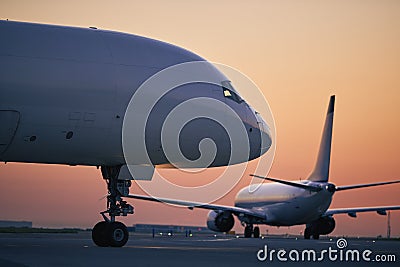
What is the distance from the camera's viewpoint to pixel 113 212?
2206 cm

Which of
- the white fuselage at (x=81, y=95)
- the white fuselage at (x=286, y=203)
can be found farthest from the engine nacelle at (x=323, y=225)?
the white fuselage at (x=81, y=95)

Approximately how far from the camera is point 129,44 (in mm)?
22312

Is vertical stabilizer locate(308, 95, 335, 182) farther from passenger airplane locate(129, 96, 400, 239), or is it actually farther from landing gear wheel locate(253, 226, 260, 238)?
landing gear wheel locate(253, 226, 260, 238)

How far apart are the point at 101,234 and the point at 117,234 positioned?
1.42 ft

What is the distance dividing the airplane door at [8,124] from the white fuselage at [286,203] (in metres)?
35.1

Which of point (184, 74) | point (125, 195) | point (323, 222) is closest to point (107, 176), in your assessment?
point (125, 195)

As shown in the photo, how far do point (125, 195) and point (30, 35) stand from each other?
5098mm

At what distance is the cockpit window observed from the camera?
924 inches

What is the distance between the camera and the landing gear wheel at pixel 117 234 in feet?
70.8

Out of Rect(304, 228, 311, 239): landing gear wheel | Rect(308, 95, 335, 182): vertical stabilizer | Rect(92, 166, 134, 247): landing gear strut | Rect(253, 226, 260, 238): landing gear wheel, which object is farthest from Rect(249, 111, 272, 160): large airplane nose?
Rect(253, 226, 260, 238): landing gear wheel

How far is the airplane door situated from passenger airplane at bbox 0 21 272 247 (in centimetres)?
2

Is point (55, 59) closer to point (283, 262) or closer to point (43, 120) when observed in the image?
point (43, 120)

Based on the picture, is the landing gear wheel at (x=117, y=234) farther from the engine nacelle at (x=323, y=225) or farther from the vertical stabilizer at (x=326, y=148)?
the engine nacelle at (x=323, y=225)

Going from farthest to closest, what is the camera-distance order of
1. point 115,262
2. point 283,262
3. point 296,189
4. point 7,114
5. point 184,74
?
point 296,189
point 184,74
point 7,114
point 283,262
point 115,262
